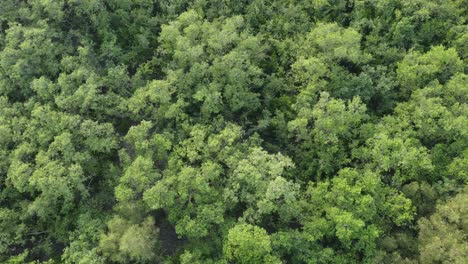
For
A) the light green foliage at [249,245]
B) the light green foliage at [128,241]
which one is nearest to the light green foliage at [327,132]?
the light green foliage at [249,245]

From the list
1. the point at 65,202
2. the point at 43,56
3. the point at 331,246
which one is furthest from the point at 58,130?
the point at 331,246

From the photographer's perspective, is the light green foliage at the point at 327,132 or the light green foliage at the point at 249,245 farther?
the light green foliage at the point at 327,132

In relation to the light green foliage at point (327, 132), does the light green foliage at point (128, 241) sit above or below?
below

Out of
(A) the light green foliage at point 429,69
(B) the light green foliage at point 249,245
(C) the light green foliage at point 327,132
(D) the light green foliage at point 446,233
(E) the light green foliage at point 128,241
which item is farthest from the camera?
(A) the light green foliage at point 429,69

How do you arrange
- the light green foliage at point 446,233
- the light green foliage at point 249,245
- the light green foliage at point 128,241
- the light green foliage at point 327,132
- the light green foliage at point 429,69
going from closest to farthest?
the light green foliage at point 446,233
the light green foliage at point 128,241
the light green foliage at point 249,245
the light green foliage at point 327,132
the light green foliage at point 429,69

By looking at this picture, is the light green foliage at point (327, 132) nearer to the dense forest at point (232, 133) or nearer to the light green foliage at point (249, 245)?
the dense forest at point (232, 133)

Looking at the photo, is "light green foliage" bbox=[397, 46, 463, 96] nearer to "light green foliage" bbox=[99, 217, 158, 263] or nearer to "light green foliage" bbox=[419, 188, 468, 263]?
"light green foliage" bbox=[419, 188, 468, 263]

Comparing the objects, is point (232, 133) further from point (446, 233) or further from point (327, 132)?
point (446, 233)

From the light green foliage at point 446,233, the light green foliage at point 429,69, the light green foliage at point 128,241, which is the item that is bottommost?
the light green foliage at point 128,241
